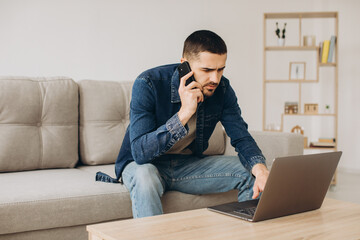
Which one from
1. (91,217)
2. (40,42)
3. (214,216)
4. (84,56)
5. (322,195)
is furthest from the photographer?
(84,56)

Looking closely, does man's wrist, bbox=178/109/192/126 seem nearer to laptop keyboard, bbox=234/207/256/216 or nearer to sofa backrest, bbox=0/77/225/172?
laptop keyboard, bbox=234/207/256/216

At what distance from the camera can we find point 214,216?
44.1 inches

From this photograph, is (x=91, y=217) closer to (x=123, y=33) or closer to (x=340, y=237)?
(x=340, y=237)

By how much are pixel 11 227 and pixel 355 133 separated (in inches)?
162

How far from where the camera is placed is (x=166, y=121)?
5.48 ft

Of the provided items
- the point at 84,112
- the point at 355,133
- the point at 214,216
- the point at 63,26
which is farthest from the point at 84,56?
the point at 355,133

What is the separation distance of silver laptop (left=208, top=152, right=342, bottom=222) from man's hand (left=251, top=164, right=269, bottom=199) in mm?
61

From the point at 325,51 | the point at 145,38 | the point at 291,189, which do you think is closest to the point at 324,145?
the point at 325,51

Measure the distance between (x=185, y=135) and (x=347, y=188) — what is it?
2765 millimetres

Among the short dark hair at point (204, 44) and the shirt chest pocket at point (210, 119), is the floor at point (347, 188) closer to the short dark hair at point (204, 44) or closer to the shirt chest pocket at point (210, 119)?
the shirt chest pocket at point (210, 119)

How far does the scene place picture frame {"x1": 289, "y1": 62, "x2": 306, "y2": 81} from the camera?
4035 millimetres

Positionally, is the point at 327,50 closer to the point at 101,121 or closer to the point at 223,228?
the point at 101,121

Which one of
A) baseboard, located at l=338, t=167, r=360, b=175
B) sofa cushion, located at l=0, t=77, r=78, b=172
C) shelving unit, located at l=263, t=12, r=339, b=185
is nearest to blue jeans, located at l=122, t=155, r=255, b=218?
sofa cushion, located at l=0, t=77, r=78, b=172

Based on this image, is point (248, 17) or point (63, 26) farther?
point (248, 17)
